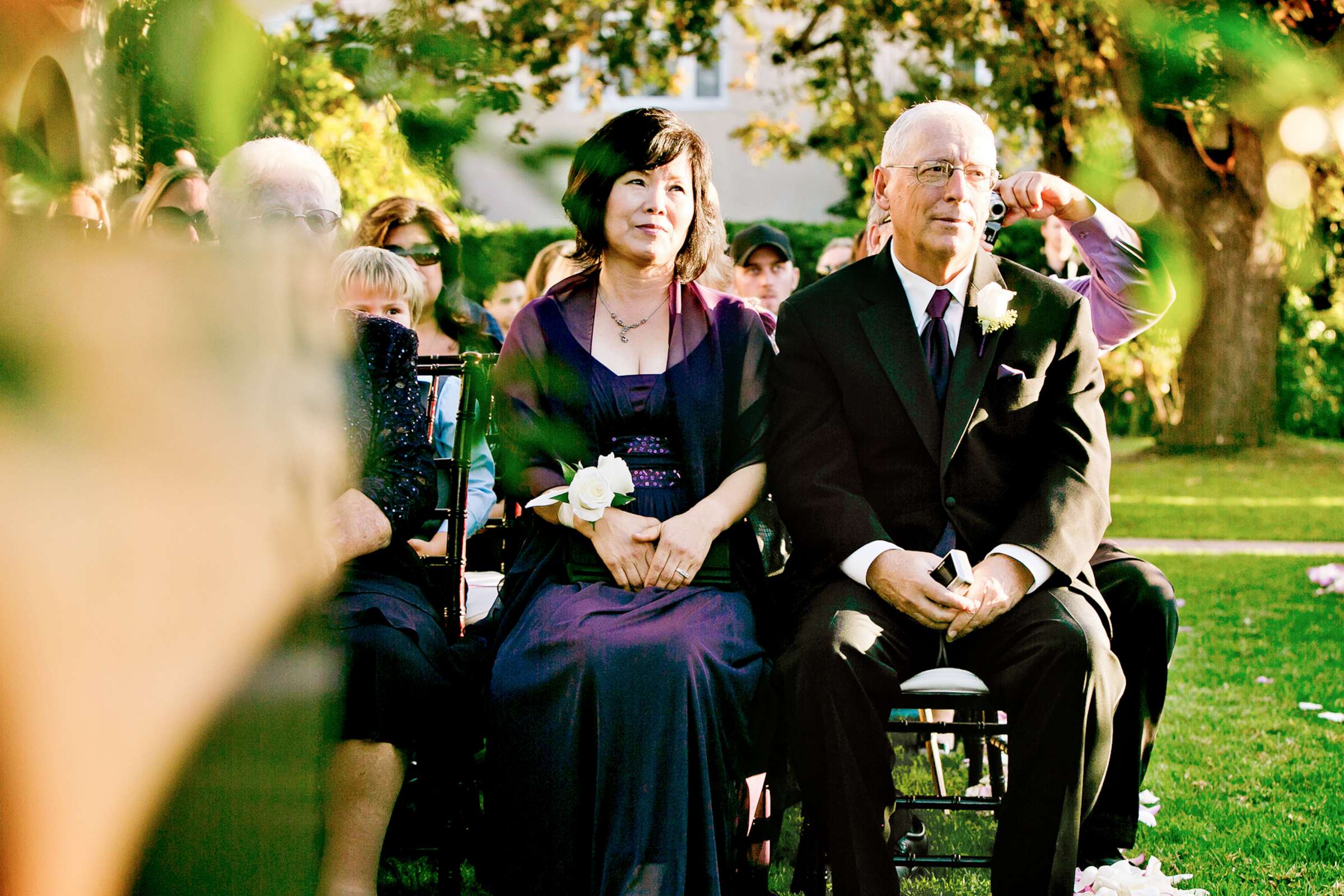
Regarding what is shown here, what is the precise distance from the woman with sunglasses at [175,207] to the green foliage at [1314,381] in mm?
18788

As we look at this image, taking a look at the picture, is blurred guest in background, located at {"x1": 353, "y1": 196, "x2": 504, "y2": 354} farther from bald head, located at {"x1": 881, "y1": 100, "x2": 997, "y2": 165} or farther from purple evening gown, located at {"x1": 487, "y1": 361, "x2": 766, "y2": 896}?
bald head, located at {"x1": 881, "y1": 100, "x2": 997, "y2": 165}

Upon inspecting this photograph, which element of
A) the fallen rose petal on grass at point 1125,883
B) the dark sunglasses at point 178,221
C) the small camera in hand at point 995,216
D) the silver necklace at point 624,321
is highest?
the small camera in hand at point 995,216

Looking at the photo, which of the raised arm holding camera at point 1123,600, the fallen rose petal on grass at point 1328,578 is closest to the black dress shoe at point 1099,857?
the raised arm holding camera at point 1123,600

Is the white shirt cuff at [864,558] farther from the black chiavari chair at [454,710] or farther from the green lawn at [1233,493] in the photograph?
the green lawn at [1233,493]

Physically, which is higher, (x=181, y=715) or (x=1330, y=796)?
(x=181, y=715)

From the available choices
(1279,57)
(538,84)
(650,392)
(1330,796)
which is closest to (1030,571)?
(650,392)

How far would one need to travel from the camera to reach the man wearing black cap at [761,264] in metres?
6.02

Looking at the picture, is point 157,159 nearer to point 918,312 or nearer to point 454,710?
point 454,710

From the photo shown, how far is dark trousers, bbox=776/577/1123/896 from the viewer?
2627mm

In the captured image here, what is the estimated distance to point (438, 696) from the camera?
281 centimetres

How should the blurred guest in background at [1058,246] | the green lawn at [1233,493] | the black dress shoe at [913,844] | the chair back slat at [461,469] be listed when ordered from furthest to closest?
1. the green lawn at [1233,493]
2. the blurred guest in background at [1058,246]
3. the black dress shoe at [913,844]
4. the chair back slat at [461,469]

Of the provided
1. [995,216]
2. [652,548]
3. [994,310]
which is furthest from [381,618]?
[995,216]

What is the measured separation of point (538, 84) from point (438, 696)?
6.44 ft

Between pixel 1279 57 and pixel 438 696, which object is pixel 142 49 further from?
pixel 1279 57
